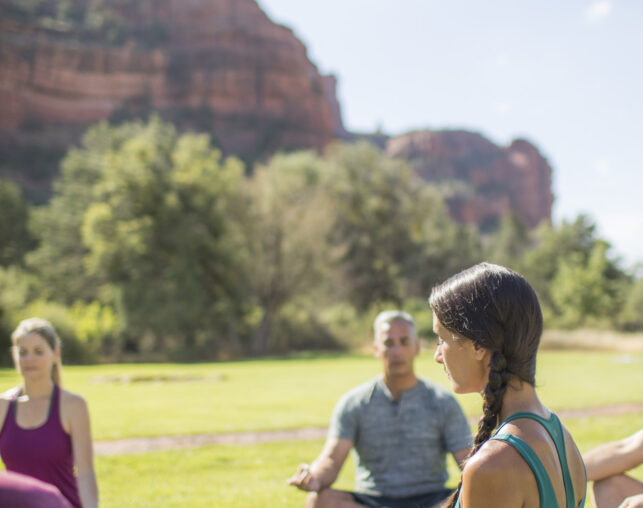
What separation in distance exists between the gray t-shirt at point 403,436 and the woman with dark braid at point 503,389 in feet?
8.26

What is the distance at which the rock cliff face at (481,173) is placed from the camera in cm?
12712

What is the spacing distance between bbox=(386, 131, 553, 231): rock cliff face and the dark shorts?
12058 cm

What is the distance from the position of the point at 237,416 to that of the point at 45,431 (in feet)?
26.5

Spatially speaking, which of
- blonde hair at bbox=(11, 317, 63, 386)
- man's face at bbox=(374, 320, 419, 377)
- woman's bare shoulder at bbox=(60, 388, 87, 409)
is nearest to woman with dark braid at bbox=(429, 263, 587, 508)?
man's face at bbox=(374, 320, 419, 377)

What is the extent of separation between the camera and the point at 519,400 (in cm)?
162

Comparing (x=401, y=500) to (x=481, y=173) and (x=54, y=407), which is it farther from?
(x=481, y=173)

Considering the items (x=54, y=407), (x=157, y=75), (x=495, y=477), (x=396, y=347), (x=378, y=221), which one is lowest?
(x=54, y=407)

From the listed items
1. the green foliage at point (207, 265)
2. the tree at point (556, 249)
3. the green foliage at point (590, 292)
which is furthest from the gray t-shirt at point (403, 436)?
the tree at point (556, 249)

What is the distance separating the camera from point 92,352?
27766 mm

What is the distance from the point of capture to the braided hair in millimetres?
1575

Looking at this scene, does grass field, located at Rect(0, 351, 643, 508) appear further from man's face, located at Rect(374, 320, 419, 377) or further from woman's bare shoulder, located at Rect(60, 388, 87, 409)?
woman's bare shoulder, located at Rect(60, 388, 87, 409)

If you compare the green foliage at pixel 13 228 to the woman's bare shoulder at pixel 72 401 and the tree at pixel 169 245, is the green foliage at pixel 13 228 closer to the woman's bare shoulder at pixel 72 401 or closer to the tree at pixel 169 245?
the tree at pixel 169 245

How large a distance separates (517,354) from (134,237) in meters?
33.1

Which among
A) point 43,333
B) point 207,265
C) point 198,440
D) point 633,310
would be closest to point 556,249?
point 633,310
